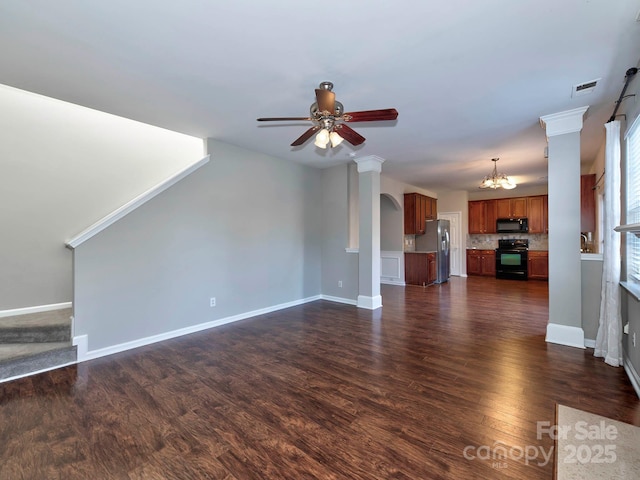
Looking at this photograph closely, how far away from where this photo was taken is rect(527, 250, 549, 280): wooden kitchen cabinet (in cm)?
771

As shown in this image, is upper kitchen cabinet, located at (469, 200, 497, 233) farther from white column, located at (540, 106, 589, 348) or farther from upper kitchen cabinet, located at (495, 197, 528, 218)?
white column, located at (540, 106, 589, 348)

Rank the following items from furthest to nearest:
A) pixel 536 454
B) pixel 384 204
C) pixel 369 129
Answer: pixel 384 204
pixel 369 129
pixel 536 454

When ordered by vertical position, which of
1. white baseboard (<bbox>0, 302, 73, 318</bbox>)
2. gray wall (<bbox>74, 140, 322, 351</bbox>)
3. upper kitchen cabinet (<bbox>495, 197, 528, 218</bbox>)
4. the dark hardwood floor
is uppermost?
upper kitchen cabinet (<bbox>495, 197, 528, 218</bbox>)

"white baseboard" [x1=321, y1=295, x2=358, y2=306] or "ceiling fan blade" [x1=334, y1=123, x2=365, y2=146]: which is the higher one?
"ceiling fan blade" [x1=334, y1=123, x2=365, y2=146]

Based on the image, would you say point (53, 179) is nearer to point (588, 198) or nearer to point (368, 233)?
point (368, 233)

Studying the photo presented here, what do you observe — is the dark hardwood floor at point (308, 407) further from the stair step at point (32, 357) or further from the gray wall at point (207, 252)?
the gray wall at point (207, 252)

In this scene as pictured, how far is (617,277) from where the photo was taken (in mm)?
2760

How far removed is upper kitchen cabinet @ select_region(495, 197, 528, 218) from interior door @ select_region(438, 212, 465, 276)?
1.10 m

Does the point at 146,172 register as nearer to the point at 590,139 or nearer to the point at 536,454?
the point at 536,454

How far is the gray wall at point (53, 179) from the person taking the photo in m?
3.34

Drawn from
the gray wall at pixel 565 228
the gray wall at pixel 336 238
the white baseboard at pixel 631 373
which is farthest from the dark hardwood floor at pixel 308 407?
the gray wall at pixel 336 238

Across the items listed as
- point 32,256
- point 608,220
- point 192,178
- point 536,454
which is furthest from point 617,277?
point 32,256

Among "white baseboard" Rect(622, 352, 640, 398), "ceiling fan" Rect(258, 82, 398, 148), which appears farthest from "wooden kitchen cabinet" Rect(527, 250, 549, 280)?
"ceiling fan" Rect(258, 82, 398, 148)

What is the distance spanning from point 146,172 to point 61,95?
151cm
